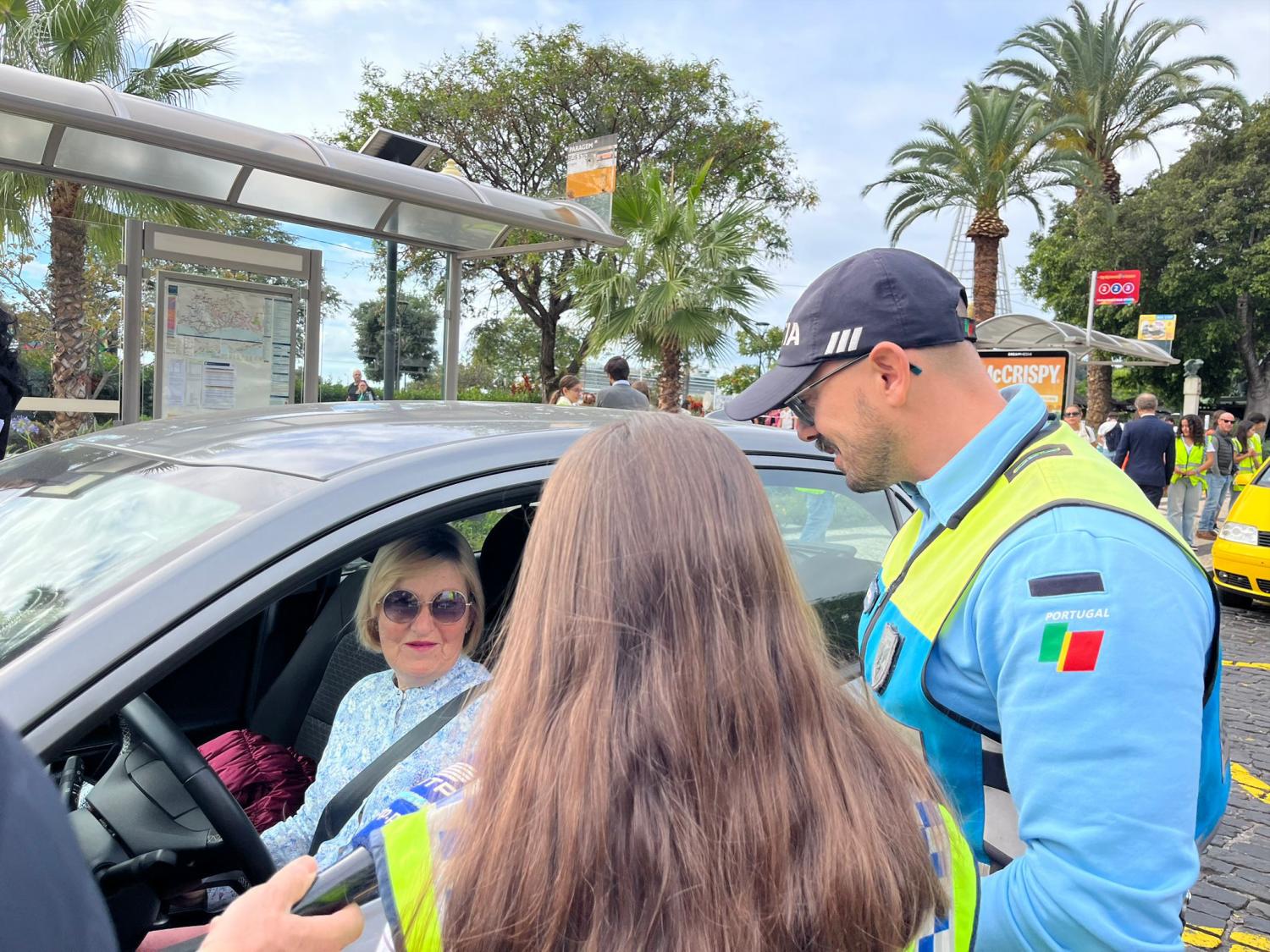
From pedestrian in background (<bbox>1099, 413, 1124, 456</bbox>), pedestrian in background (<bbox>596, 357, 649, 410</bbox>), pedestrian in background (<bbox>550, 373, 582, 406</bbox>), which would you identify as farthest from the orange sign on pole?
pedestrian in background (<bbox>1099, 413, 1124, 456</bbox>)

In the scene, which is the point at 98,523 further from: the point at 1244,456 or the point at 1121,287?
the point at 1121,287

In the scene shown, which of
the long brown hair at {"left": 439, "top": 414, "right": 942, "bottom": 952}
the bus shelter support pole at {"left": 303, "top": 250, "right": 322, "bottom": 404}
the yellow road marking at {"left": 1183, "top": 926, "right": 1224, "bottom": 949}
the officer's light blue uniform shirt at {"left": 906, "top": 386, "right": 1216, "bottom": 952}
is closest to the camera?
the long brown hair at {"left": 439, "top": 414, "right": 942, "bottom": 952}

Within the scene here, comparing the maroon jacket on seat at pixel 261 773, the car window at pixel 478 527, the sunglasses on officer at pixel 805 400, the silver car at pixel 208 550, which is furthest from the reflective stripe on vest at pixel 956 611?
the maroon jacket on seat at pixel 261 773

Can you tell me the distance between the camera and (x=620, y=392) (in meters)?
8.05

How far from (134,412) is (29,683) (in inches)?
184

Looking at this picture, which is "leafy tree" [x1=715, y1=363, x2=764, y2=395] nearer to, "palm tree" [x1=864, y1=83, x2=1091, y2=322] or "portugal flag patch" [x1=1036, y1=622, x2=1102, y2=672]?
"palm tree" [x1=864, y1=83, x2=1091, y2=322]

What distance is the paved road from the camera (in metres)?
2.96

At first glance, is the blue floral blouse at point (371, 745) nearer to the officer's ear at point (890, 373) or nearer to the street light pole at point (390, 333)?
the officer's ear at point (890, 373)

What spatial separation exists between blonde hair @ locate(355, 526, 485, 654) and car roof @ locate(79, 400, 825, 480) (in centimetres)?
27

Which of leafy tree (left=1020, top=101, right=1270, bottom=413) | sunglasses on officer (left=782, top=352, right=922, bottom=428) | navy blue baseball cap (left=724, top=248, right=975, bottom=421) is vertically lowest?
sunglasses on officer (left=782, top=352, right=922, bottom=428)

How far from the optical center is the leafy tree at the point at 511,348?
23891 millimetres

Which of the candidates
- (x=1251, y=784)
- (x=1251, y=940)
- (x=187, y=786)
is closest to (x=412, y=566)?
(x=187, y=786)

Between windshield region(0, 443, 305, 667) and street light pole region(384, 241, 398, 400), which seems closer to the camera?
windshield region(0, 443, 305, 667)

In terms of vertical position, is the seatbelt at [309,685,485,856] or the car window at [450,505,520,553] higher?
the car window at [450,505,520,553]
